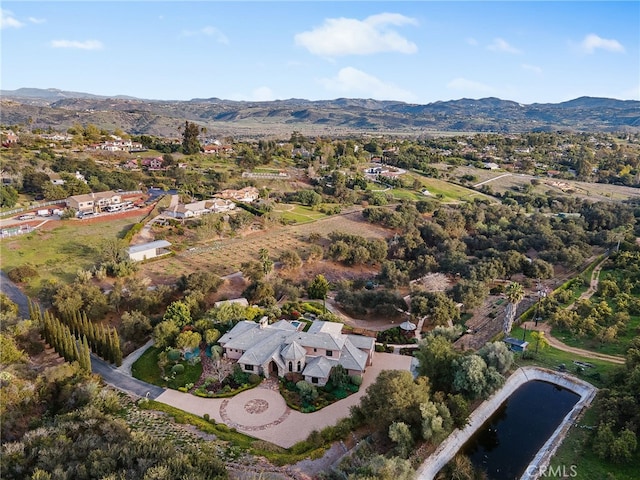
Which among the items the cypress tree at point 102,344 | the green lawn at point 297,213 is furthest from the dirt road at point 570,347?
the green lawn at point 297,213

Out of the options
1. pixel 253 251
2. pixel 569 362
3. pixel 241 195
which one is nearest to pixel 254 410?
pixel 569 362

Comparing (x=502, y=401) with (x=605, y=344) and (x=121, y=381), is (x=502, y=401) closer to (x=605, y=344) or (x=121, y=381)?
(x=605, y=344)

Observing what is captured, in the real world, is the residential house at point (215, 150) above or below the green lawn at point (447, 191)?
above

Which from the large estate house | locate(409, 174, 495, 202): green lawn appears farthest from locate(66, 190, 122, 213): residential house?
locate(409, 174, 495, 202): green lawn

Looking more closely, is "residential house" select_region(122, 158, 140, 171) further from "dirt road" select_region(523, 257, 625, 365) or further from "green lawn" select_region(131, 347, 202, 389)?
"dirt road" select_region(523, 257, 625, 365)

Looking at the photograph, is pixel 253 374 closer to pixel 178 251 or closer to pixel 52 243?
pixel 178 251

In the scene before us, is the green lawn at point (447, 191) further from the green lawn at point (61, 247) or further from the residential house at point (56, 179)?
the residential house at point (56, 179)
